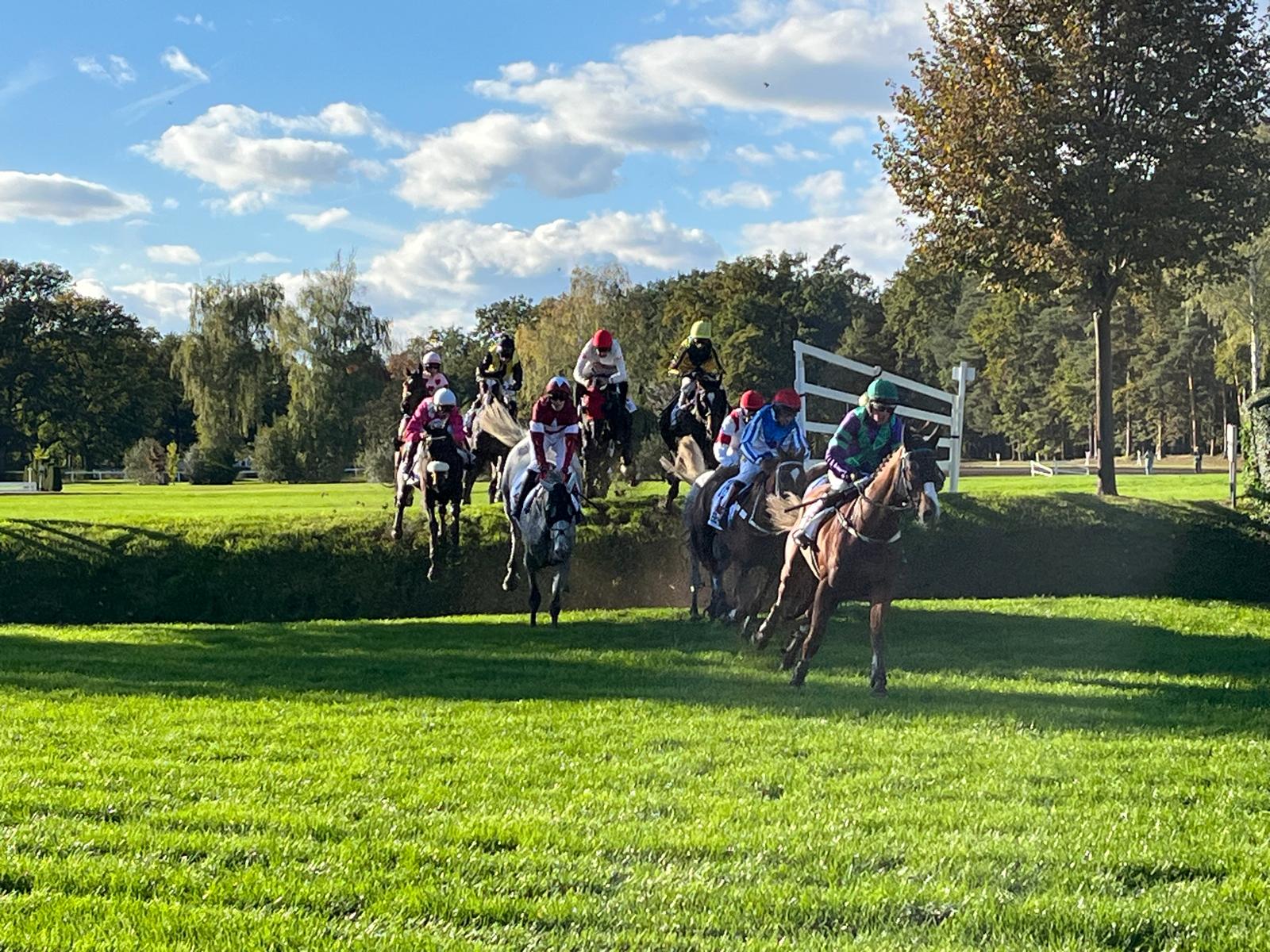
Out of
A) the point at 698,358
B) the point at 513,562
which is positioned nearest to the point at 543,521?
the point at 513,562

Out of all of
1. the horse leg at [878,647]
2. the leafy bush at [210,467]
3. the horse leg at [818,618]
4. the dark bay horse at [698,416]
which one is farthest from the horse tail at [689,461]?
the leafy bush at [210,467]

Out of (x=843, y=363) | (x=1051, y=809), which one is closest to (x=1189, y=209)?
(x=843, y=363)

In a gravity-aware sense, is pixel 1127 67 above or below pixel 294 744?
above

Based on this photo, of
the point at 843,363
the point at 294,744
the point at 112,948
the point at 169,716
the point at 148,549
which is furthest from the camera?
the point at 843,363

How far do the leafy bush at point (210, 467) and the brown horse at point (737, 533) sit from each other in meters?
37.9

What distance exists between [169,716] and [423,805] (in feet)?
11.7

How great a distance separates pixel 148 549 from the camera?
1694 cm

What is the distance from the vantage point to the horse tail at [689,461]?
48.9 ft

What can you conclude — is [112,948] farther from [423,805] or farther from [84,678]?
[84,678]

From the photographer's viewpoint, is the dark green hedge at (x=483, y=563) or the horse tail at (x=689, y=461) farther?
the dark green hedge at (x=483, y=563)

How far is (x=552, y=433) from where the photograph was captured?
13531 millimetres

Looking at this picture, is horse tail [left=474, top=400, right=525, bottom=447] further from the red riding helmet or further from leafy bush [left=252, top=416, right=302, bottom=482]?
leafy bush [left=252, top=416, right=302, bottom=482]

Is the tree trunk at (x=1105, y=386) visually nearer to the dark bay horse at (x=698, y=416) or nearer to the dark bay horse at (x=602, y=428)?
the dark bay horse at (x=698, y=416)

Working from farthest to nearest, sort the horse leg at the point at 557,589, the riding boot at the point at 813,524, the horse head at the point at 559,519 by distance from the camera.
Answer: the horse leg at the point at 557,589, the horse head at the point at 559,519, the riding boot at the point at 813,524
